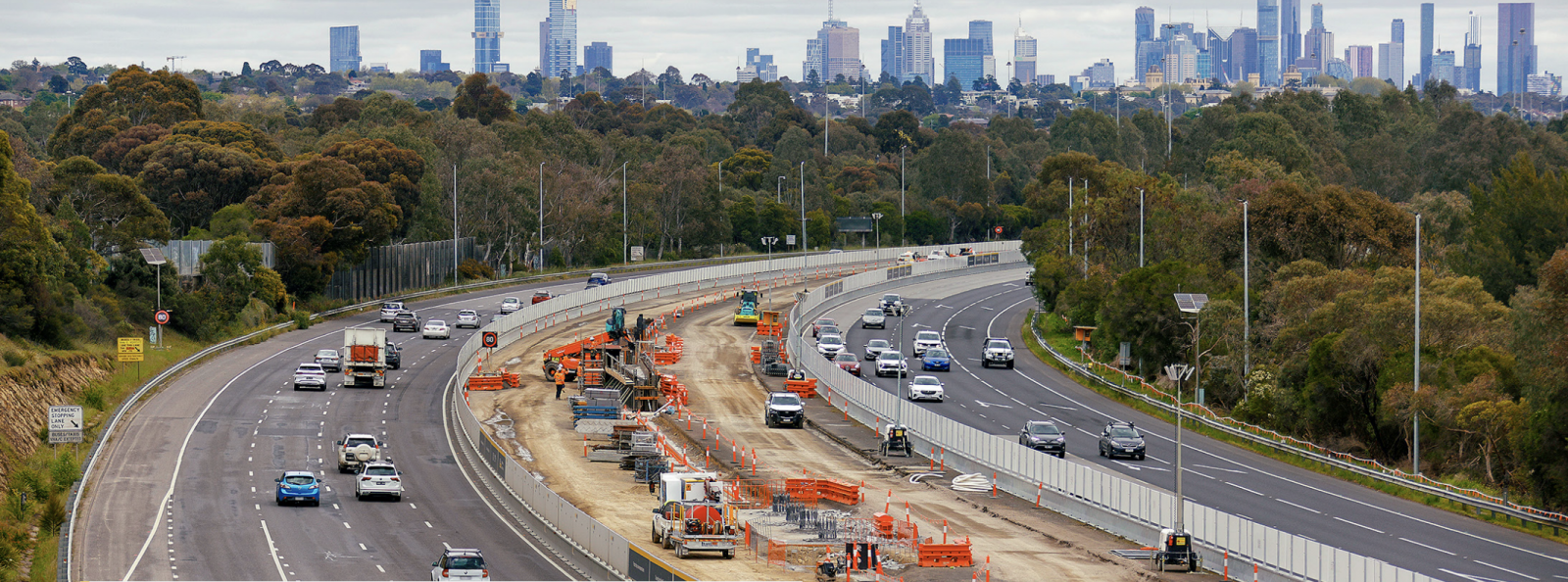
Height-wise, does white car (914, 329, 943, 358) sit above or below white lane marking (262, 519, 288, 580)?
above

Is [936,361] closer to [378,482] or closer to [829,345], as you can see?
[829,345]

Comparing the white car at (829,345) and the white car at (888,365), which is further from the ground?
the white car at (829,345)

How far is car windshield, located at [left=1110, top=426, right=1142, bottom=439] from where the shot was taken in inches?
2188

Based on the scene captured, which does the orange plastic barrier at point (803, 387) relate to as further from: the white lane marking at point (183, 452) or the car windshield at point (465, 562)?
the car windshield at point (465, 562)

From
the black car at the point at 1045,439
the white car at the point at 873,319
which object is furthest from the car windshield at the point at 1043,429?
the white car at the point at 873,319

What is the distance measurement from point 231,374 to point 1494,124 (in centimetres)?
11823

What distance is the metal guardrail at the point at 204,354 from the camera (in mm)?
42772

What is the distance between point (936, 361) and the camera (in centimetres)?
7869

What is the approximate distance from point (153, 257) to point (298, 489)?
4352 centimetres

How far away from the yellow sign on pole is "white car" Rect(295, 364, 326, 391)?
263 inches

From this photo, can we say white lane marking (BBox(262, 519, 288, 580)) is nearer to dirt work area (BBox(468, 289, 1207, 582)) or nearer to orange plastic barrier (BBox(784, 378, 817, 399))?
dirt work area (BBox(468, 289, 1207, 582))

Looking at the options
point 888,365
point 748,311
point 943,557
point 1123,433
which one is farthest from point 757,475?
point 748,311

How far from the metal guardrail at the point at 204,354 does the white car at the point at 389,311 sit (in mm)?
4065

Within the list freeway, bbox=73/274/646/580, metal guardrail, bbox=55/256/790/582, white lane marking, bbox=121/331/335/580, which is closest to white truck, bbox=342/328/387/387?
freeway, bbox=73/274/646/580
